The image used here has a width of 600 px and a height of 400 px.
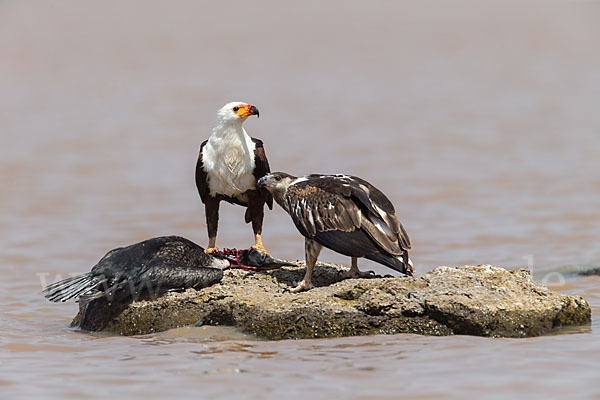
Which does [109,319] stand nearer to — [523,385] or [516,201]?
[523,385]

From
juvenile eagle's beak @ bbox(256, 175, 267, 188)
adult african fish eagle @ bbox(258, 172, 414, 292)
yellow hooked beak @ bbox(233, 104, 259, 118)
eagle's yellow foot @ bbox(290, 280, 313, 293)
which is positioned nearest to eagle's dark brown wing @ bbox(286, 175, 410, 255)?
adult african fish eagle @ bbox(258, 172, 414, 292)

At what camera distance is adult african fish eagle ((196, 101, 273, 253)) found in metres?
8.38

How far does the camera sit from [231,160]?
838 centimetres

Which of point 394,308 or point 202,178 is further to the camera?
point 202,178

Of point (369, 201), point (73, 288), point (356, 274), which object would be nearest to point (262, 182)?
point (369, 201)

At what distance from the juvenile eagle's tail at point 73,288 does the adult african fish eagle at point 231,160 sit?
50.3 inches

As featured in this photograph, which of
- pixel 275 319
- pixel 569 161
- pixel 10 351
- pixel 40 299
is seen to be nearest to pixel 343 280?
pixel 275 319

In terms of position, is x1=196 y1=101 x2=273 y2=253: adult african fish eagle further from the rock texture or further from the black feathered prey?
the rock texture

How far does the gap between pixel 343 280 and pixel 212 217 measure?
1.49 m

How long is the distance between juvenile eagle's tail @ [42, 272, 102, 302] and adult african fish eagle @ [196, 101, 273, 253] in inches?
50.3

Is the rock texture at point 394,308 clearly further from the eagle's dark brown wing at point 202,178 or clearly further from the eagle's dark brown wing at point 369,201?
the eagle's dark brown wing at point 202,178

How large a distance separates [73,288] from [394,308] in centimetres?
271

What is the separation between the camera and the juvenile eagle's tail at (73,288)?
808 centimetres

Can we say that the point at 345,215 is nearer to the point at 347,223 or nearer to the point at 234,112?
the point at 347,223
